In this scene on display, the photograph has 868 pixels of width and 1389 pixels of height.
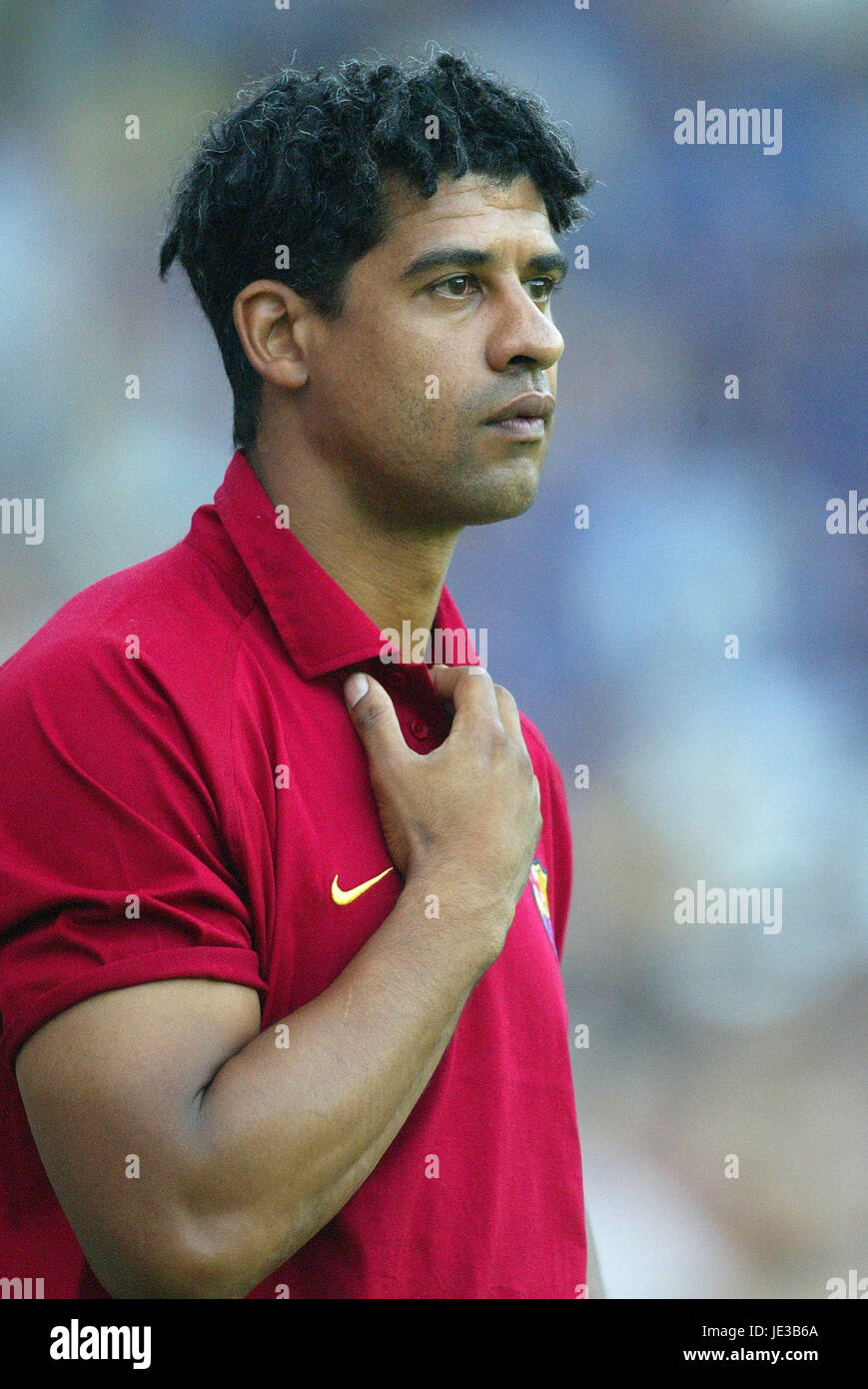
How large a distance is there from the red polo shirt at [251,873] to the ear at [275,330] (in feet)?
0.32

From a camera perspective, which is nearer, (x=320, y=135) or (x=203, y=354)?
(x=320, y=135)

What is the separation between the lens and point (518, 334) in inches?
43.0

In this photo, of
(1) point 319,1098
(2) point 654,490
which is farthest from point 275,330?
(2) point 654,490

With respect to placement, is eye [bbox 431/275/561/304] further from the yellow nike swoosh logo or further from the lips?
the yellow nike swoosh logo

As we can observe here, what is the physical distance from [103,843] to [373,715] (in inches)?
9.7

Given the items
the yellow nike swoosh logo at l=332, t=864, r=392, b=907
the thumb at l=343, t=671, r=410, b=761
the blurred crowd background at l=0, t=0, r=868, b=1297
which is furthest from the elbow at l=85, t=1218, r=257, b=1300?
the blurred crowd background at l=0, t=0, r=868, b=1297

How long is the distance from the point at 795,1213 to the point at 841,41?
2872 millimetres

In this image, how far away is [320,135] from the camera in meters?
1.16

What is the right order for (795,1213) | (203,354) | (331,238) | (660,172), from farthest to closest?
(660,172) < (203,354) < (795,1213) < (331,238)

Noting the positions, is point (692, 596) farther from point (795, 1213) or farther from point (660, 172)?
point (795, 1213)

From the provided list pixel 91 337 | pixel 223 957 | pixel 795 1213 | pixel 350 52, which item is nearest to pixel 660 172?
pixel 350 52

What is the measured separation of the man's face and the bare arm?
0.37 meters

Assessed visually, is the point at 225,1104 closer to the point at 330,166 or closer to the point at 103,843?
the point at 103,843

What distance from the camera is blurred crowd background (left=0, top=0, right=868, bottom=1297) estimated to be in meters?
3.15
